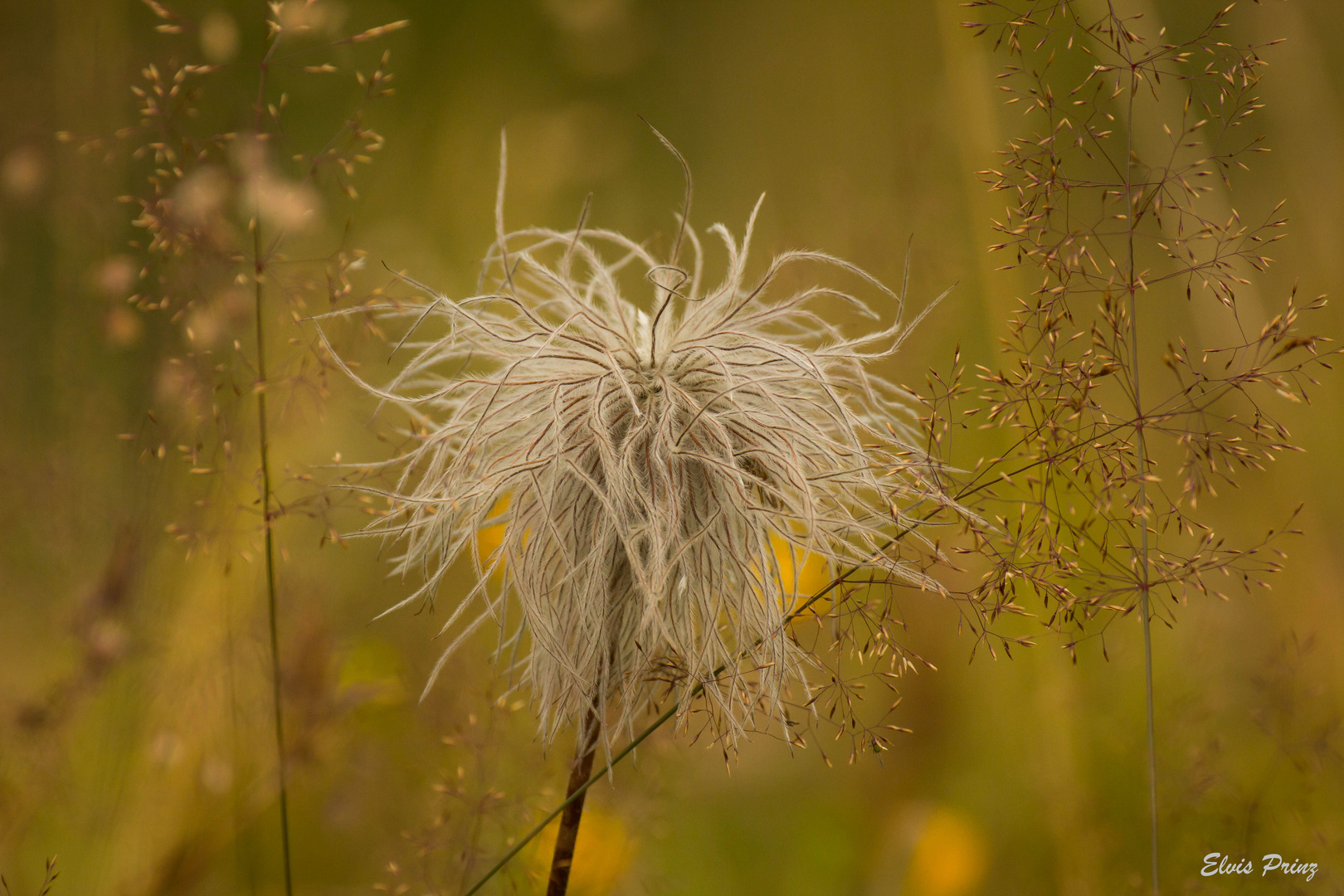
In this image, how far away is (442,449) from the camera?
2.60 feet

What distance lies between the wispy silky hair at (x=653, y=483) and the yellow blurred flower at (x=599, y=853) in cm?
44

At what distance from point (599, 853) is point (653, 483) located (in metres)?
0.74

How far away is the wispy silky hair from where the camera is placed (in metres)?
0.69

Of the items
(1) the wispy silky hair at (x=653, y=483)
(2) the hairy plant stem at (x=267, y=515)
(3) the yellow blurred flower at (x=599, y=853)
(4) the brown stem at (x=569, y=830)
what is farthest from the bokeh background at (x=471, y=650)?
(1) the wispy silky hair at (x=653, y=483)

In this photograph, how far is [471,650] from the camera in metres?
1.19

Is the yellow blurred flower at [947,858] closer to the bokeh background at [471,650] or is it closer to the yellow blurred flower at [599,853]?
the bokeh background at [471,650]

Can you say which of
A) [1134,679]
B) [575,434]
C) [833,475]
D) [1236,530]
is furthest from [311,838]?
[1236,530]

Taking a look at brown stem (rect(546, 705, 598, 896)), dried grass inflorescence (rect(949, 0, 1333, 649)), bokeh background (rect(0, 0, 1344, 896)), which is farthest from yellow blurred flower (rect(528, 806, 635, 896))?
dried grass inflorescence (rect(949, 0, 1333, 649))

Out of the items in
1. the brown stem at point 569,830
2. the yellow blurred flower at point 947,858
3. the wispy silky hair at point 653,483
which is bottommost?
the yellow blurred flower at point 947,858

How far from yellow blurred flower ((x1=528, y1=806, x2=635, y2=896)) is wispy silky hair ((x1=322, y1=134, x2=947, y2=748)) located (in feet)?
1.44

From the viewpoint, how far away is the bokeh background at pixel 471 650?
3.76 feet

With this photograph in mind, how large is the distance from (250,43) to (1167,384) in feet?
5.34

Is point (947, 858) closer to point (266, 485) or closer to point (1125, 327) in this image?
point (1125, 327)

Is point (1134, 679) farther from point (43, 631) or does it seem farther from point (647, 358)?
point (43, 631)
